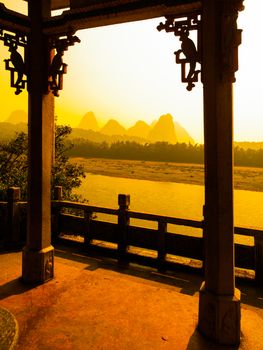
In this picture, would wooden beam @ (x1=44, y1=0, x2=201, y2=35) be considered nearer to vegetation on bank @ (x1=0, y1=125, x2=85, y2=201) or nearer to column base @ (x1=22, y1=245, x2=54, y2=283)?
column base @ (x1=22, y1=245, x2=54, y2=283)

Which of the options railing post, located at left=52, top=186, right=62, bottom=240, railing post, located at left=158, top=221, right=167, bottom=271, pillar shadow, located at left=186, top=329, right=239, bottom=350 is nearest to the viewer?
pillar shadow, located at left=186, top=329, right=239, bottom=350

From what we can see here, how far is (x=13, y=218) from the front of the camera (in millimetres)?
7266

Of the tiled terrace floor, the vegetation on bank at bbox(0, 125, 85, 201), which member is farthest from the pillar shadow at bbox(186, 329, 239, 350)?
the vegetation on bank at bbox(0, 125, 85, 201)

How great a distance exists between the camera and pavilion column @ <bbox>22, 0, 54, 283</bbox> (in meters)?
5.00

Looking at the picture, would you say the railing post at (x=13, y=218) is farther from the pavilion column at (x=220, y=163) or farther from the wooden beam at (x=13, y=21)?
the pavilion column at (x=220, y=163)

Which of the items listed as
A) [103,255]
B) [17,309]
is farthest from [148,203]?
[17,309]

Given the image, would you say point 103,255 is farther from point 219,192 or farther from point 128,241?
point 219,192

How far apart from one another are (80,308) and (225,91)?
3454 millimetres

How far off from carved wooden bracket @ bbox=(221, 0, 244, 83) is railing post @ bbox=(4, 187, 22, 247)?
548 cm

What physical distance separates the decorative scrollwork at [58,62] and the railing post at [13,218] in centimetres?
317

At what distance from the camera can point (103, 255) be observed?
660 centimetres

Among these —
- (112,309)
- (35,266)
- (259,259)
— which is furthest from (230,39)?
(35,266)

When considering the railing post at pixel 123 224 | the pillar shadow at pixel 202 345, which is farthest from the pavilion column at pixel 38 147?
the pillar shadow at pixel 202 345

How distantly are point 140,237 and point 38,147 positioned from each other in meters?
2.71
